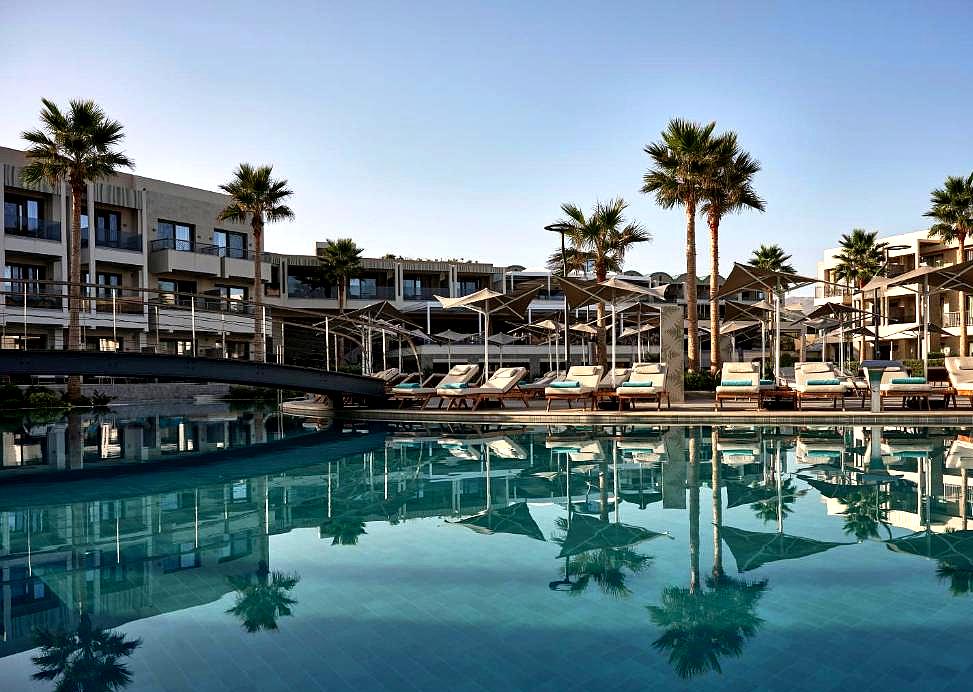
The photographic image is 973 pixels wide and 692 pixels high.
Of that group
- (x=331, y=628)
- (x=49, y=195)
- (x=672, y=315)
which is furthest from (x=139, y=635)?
(x=49, y=195)

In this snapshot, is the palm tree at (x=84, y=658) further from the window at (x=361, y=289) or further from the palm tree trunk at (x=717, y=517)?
the window at (x=361, y=289)

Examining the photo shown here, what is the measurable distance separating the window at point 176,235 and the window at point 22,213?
5.36 m

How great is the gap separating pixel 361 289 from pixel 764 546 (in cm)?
4117

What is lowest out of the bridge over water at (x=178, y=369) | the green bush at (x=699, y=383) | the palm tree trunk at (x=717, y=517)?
the palm tree trunk at (x=717, y=517)

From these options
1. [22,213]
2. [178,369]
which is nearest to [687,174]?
[178,369]

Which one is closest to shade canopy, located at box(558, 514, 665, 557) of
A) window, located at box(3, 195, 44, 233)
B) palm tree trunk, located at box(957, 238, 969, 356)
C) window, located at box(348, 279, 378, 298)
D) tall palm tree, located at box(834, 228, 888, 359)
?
window, located at box(3, 195, 44, 233)

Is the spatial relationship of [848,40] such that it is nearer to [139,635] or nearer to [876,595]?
[876,595]

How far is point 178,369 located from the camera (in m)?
15.6

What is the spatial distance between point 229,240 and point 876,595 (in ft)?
129

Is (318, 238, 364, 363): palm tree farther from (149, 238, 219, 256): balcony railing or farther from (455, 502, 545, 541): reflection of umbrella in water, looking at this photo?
(455, 502, 545, 541): reflection of umbrella in water

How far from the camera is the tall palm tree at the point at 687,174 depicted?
23.7 metres

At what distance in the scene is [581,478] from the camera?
954cm

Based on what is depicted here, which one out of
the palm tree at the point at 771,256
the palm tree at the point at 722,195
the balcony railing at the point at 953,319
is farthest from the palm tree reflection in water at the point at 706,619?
the balcony railing at the point at 953,319

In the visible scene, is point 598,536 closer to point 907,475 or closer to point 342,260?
point 907,475
